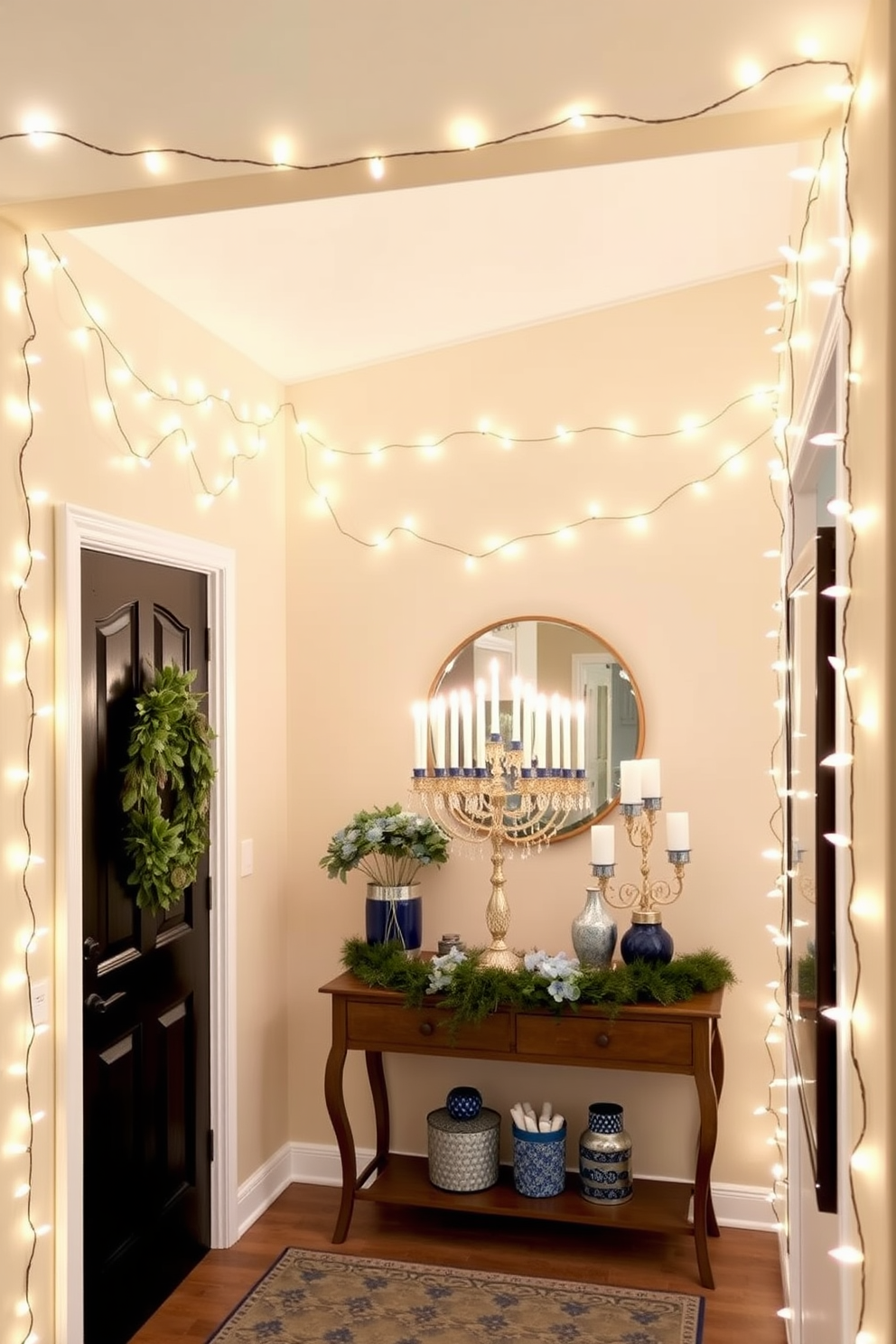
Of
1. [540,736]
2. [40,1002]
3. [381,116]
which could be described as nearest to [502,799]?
[540,736]

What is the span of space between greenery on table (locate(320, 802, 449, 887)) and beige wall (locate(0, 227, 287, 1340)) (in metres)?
0.33

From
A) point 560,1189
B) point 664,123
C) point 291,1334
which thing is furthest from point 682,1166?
point 664,123

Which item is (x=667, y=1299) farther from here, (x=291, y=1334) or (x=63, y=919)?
(x=63, y=919)

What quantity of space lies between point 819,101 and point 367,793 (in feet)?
9.09

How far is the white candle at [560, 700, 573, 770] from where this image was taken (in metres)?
3.71

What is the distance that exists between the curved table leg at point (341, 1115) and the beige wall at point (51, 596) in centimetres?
34

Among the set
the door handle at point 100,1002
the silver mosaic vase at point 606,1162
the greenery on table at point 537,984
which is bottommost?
the silver mosaic vase at point 606,1162

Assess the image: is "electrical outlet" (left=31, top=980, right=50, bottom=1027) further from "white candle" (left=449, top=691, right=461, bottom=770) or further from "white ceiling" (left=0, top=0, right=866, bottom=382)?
"white ceiling" (left=0, top=0, right=866, bottom=382)

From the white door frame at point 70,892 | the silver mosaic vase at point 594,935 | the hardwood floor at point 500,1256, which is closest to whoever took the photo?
the white door frame at point 70,892

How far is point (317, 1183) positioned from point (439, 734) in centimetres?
170

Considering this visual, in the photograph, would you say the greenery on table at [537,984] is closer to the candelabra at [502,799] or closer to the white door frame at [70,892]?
the candelabra at [502,799]

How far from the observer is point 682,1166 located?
3.86m

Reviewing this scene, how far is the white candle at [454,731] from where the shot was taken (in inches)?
150

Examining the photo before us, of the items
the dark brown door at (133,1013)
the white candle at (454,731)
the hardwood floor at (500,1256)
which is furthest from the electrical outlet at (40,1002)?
the white candle at (454,731)
